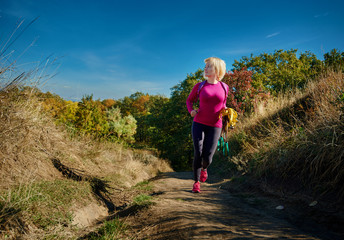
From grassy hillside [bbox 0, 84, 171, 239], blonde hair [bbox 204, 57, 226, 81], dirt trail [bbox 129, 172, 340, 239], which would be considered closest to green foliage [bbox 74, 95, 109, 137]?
grassy hillside [bbox 0, 84, 171, 239]

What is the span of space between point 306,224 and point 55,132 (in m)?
4.69

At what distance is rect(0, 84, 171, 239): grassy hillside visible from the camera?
2.07 m

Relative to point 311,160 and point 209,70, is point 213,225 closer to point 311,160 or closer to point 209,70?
point 311,160

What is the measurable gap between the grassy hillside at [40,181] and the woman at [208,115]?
73.6 inches

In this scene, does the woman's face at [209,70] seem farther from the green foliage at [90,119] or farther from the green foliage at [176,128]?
the green foliage at [176,128]

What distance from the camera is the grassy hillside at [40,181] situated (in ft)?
6.78

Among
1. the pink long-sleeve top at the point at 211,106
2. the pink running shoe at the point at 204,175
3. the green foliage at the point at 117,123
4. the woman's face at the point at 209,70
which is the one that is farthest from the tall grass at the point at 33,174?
the green foliage at the point at 117,123

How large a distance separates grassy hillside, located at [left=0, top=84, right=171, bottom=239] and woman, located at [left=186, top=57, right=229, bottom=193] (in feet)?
6.13

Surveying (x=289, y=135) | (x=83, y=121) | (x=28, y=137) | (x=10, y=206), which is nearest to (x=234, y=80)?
(x=289, y=135)

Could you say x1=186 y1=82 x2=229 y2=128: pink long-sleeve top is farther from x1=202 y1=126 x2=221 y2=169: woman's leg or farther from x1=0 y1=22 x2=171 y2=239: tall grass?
x1=0 y1=22 x2=171 y2=239: tall grass

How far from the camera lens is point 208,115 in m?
3.94

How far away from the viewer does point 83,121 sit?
770 centimetres

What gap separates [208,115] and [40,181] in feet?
10.0

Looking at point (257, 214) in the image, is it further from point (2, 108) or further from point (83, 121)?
point (83, 121)
